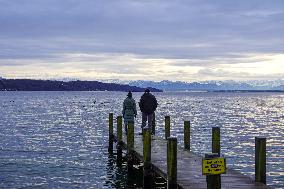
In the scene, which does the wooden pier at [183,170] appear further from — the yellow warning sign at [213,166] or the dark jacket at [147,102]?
the dark jacket at [147,102]

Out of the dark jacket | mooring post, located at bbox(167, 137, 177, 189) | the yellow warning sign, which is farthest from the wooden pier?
the dark jacket

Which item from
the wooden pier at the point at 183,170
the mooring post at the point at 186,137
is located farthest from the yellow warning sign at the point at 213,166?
the mooring post at the point at 186,137

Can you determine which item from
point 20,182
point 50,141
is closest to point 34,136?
point 50,141

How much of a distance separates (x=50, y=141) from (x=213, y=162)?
89.9 ft

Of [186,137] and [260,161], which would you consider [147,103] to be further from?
[260,161]

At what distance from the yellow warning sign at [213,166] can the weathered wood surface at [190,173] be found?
107 inches

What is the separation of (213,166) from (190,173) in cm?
482

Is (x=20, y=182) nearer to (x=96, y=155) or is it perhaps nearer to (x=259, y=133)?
(x=96, y=155)

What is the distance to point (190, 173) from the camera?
1588 cm

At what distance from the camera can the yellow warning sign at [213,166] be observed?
36.3ft

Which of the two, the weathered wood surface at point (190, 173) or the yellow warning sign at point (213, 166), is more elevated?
the yellow warning sign at point (213, 166)

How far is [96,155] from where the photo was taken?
Answer: 95.7 ft

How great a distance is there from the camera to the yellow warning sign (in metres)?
11.1

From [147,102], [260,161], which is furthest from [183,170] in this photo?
[147,102]
